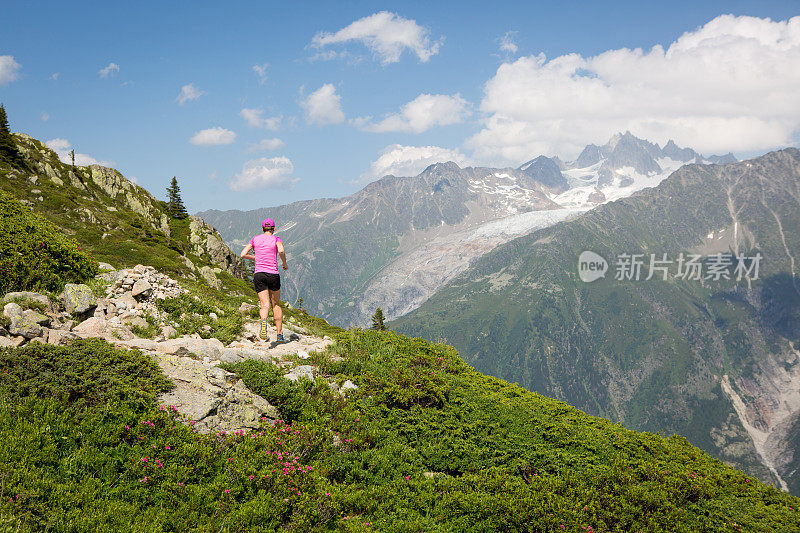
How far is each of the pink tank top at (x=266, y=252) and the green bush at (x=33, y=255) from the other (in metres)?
7.24

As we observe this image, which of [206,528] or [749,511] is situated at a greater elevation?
[206,528]

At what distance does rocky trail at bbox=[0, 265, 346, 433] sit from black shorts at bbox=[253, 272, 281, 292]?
95.7 inches

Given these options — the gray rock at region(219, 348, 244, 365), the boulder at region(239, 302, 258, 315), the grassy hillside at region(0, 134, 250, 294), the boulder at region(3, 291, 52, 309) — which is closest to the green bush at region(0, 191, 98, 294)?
the boulder at region(3, 291, 52, 309)

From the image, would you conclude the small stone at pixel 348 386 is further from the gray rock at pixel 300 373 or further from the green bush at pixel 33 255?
the green bush at pixel 33 255

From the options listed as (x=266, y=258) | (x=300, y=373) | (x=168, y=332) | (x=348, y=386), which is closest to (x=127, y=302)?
(x=168, y=332)

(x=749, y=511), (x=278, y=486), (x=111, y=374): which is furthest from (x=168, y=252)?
(x=749, y=511)

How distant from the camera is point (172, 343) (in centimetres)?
1309

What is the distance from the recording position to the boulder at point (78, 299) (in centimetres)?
1369

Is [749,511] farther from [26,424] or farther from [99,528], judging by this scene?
[26,424]

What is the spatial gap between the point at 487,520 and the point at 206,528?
5.31 meters

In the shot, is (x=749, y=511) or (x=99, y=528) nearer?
(x=99, y=528)

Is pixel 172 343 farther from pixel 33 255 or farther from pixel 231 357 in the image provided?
pixel 33 255

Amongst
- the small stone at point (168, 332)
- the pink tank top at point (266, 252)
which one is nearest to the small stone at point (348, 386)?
the pink tank top at point (266, 252)

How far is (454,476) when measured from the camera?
1030cm
